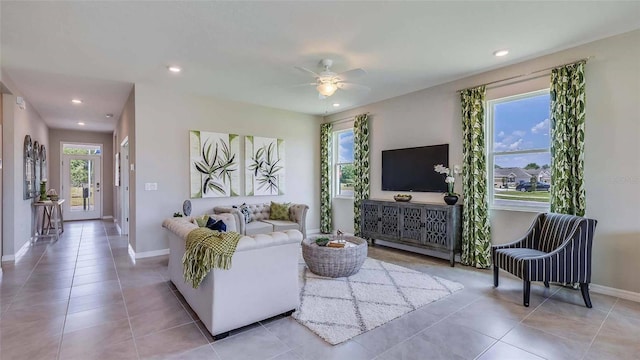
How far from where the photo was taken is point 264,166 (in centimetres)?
641

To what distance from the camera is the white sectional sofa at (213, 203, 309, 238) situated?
17.0 ft

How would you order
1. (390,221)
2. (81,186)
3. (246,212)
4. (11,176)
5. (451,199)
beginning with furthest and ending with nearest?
(81,186) → (246,212) → (390,221) → (11,176) → (451,199)

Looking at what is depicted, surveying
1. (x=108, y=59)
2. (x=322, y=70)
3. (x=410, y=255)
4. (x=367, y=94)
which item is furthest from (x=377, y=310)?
(x=108, y=59)

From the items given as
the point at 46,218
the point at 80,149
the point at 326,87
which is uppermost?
the point at 326,87

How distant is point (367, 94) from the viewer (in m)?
5.59

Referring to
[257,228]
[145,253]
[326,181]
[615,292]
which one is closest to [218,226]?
[257,228]

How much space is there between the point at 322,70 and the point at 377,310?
307 centimetres

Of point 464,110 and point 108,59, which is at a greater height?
point 108,59

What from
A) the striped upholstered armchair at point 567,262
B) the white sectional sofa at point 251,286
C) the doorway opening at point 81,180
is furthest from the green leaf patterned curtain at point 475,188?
the doorway opening at point 81,180

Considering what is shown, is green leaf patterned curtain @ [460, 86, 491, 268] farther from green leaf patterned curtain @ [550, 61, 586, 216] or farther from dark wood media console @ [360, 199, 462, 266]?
green leaf patterned curtain @ [550, 61, 586, 216]

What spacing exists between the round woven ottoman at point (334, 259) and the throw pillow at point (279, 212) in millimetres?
1948

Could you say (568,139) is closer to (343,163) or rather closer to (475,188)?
(475,188)

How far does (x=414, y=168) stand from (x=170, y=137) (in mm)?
4358

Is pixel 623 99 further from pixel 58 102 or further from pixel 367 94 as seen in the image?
pixel 58 102
